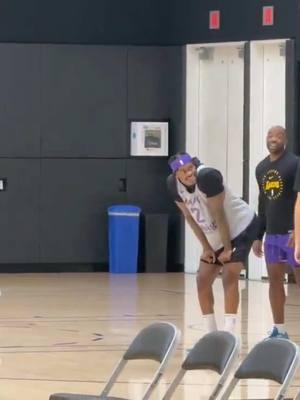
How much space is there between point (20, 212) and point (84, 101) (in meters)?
2.05

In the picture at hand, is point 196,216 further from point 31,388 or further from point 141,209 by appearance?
point 141,209

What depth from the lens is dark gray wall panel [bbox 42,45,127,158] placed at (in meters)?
19.4

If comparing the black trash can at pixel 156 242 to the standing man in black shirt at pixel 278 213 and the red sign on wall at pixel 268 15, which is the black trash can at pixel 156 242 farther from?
the standing man in black shirt at pixel 278 213

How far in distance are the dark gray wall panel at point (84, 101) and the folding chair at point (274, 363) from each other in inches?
513

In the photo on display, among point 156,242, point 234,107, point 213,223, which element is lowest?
point 156,242

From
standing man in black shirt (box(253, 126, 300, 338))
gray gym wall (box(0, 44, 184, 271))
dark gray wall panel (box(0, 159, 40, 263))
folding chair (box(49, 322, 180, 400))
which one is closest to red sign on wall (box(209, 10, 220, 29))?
gray gym wall (box(0, 44, 184, 271))

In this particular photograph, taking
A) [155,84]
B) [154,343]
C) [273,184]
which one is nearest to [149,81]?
[155,84]

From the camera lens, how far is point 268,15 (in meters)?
18.3

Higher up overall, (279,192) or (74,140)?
(74,140)

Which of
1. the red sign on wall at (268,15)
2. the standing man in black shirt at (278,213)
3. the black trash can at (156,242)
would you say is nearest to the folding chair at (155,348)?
the standing man in black shirt at (278,213)

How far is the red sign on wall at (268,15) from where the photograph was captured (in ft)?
59.8

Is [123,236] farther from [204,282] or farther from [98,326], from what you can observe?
[204,282]

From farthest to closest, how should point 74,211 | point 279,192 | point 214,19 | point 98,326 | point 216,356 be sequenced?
point 74,211, point 214,19, point 98,326, point 279,192, point 216,356

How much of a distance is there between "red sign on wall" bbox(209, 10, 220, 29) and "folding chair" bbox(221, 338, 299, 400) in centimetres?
1288
